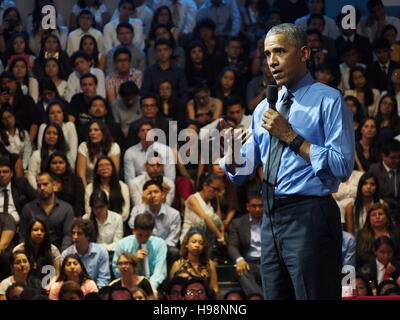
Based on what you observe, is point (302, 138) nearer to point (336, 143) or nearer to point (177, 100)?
point (336, 143)

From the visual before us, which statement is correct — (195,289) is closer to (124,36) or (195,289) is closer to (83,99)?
(83,99)

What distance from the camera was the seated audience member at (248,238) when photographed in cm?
668

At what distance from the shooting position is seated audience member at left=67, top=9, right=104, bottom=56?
8.82 metres

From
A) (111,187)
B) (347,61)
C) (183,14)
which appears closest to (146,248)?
(111,187)

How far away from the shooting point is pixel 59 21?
9461 millimetres

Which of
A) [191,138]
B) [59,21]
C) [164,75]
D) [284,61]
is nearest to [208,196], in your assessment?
[191,138]

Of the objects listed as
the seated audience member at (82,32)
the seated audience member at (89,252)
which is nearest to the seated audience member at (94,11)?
the seated audience member at (82,32)

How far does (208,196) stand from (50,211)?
1.15 meters

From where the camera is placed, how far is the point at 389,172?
7223 millimetres

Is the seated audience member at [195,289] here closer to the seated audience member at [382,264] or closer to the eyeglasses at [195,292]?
the eyeglasses at [195,292]

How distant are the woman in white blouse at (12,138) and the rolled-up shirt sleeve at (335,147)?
15.9 feet

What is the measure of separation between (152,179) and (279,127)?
4.21 m

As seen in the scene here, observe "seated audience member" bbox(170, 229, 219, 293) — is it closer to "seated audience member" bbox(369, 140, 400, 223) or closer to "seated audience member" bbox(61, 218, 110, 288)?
"seated audience member" bbox(61, 218, 110, 288)

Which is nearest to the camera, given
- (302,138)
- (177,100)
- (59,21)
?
(302,138)
